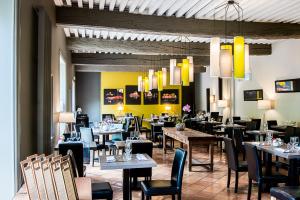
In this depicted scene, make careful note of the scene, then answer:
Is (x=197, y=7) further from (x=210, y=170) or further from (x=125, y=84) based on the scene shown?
(x=125, y=84)

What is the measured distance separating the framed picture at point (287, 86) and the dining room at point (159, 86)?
0.10 feet

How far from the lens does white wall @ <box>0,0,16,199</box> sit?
307cm

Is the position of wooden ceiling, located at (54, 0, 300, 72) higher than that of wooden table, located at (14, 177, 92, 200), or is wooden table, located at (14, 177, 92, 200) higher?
wooden ceiling, located at (54, 0, 300, 72)

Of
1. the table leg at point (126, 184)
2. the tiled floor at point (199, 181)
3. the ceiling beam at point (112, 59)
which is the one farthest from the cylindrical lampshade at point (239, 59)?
the ceiling beam at point (112, 59)

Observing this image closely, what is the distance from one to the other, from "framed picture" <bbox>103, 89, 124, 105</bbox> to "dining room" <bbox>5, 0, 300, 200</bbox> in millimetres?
2497

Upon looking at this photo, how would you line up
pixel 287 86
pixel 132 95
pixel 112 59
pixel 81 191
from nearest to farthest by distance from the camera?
pixel 81 191, pixel 287 86, pixel 112 59, pixel 132 95

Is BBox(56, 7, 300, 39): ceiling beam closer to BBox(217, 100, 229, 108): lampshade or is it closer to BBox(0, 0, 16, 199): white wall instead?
BBox(0, 0, 16, 199): white wall

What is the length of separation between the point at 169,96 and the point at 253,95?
6555 millimetres

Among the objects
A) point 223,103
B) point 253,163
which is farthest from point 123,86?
point 253,163

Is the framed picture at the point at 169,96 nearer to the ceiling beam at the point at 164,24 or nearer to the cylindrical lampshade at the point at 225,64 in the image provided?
the ceiling beam at the point at 164,24

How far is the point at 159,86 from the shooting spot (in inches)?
402

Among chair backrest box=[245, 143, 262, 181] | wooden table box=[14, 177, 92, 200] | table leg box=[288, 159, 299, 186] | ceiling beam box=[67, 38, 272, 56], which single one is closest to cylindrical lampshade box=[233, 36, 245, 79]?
chair backrest box=[245, 143, 262, 181]

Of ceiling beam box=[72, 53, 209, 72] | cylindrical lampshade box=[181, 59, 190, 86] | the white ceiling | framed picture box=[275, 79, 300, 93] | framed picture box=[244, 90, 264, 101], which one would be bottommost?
framed picture box=[244, 90, 264, 101]

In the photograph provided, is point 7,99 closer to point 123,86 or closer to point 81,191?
point 81,191
